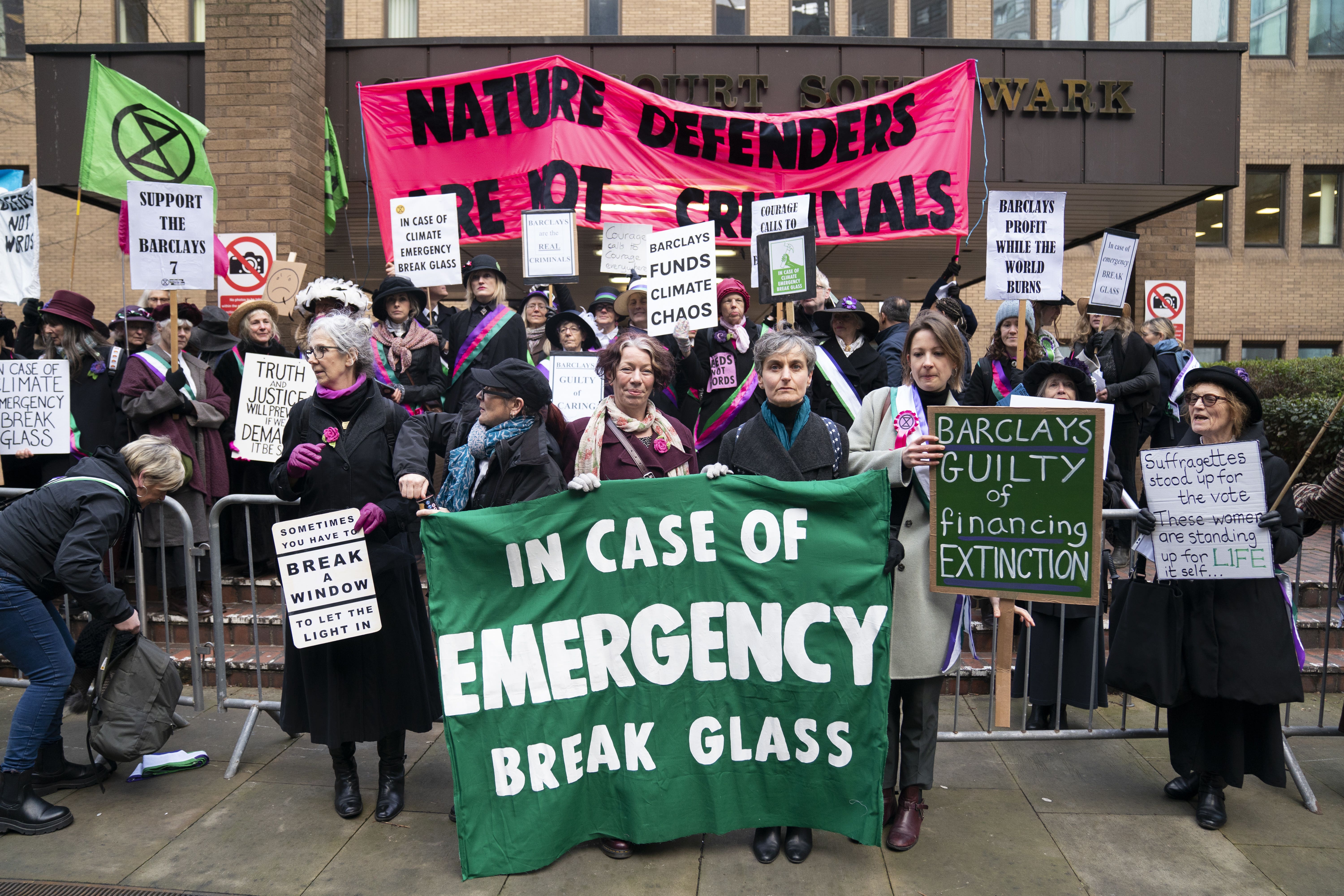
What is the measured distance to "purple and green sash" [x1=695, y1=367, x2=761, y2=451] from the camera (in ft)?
20.5

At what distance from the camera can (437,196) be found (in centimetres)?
721

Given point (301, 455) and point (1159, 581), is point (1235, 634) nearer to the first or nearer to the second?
point (1159, 581)

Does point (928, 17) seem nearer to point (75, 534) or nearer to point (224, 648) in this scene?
point (224, 648)

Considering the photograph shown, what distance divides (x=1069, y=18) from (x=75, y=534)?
1959 centimetres

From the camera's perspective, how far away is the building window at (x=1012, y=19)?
1795 centimetres

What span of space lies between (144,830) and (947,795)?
11.6 feet

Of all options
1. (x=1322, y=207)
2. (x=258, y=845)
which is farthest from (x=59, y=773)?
(x=1322, y=207)

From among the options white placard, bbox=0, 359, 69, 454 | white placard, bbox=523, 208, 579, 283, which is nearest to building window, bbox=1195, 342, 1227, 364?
white placard, bbox=523, 208, 579, 283

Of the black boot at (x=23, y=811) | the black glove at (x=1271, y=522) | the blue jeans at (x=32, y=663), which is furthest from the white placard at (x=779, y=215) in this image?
the black boot at (x=23, y=811)

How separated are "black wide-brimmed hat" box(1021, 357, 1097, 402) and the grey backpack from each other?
4.24 meters

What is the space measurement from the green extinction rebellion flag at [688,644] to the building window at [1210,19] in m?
21.7

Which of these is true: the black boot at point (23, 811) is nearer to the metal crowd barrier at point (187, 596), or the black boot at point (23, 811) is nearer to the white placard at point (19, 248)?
the metal crowd barrier at point (187, 596)

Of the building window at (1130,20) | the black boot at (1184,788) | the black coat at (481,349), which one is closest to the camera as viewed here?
the black boot at (1184,788)

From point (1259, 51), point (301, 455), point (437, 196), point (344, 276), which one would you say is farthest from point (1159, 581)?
point (1259, 51)
